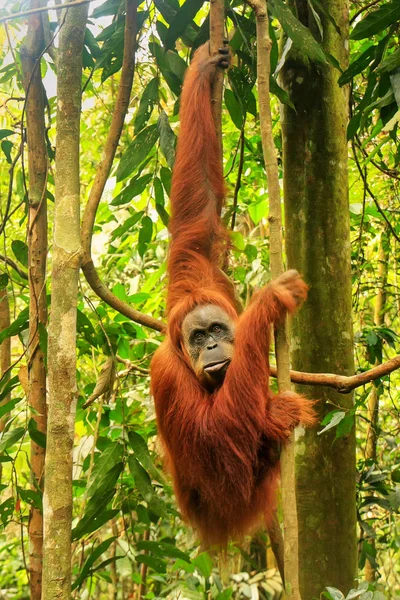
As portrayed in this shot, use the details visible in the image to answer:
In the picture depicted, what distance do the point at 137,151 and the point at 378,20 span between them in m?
1.18

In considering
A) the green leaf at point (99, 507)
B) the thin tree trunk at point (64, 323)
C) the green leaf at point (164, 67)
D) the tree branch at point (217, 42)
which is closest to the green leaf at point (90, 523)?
the green leaf at point (99, 507)

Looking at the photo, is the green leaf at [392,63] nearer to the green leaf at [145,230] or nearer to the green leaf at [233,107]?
the green leaf at [233,107]

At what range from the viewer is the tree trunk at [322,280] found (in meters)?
2.88

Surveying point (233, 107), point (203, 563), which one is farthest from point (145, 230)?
point (203, 563)

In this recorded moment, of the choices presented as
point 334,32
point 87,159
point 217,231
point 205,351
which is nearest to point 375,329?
point 217,231

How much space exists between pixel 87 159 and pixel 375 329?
13.1ft

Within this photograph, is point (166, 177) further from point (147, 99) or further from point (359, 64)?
point (359, 64)

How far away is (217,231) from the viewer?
333 cm

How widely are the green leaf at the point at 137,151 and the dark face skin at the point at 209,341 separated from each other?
28.0 inches

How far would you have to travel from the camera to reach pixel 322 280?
3045mm

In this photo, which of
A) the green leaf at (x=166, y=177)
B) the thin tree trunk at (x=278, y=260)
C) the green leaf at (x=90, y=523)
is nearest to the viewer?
the thin tree trunk at (x=278, y=260)

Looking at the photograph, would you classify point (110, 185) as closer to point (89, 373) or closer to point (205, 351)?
point (89, 373)

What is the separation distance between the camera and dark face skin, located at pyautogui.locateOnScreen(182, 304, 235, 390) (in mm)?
2729

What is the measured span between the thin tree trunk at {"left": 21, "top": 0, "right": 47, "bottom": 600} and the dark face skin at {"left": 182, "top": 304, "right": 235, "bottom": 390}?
62cm
